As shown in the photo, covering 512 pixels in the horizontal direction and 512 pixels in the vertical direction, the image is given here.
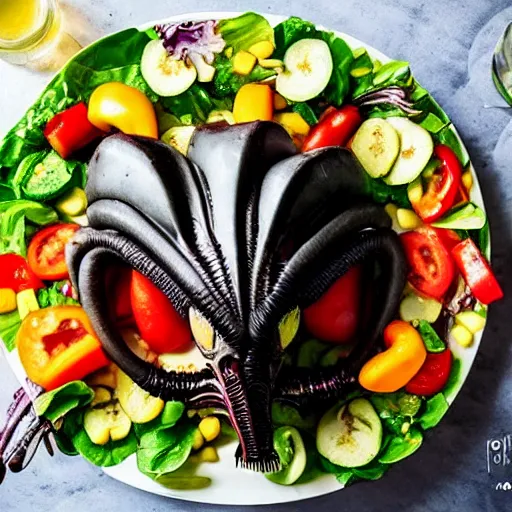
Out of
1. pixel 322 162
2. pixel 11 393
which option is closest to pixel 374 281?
pixel 322 162

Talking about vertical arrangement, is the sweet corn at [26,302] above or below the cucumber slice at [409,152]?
below

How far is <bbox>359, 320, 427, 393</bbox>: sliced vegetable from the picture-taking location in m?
2.39

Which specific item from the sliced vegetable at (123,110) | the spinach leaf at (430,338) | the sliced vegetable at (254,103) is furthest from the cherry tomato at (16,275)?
the spinach leaf at (430,338)

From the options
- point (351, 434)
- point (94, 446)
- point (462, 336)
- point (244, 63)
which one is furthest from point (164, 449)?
point (244, 63)

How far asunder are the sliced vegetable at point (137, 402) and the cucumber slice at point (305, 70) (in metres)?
0.97

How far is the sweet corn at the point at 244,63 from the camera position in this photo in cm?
251

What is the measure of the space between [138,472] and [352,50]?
141cm

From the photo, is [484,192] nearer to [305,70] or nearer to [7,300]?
[305,70]

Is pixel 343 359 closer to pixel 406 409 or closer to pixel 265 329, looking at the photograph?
pixel 406 409

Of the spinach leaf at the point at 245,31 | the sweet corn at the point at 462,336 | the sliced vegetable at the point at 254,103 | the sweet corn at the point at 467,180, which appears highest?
the spinach leaf at the point at 245,31

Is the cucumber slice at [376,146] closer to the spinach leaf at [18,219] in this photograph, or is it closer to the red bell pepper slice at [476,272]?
the red bell pepper slice at [476,272]

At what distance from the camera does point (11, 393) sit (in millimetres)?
2793

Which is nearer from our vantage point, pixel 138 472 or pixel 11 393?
pixel 138 472

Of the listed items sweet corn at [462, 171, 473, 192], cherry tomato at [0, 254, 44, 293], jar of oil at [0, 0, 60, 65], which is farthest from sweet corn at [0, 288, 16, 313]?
sweet corn at [462, 171, 473, 192]
